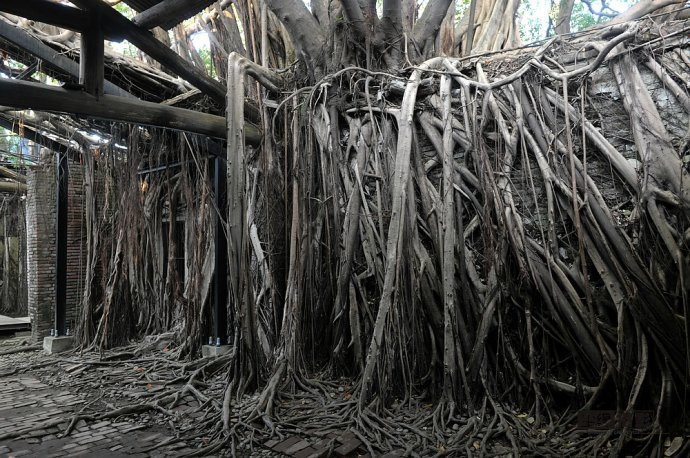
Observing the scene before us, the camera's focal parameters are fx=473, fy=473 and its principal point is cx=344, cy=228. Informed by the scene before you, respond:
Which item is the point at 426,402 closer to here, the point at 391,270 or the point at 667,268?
the point at 391,270

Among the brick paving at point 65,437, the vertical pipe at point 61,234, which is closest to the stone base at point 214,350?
the brick paving at point 65,437

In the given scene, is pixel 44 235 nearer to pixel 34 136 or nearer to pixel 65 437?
pixel 34 136

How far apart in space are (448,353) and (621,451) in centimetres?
114

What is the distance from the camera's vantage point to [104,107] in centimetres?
370

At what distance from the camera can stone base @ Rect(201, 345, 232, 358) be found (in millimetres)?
5270

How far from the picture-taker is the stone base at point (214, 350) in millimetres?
5270

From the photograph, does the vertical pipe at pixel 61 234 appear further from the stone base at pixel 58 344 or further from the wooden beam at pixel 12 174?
the wooden beam at pixel 12 174

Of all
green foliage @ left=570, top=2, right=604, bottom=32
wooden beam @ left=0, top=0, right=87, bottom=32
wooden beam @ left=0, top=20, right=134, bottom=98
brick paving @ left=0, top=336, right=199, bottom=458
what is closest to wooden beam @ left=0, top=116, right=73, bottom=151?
wooden beam @ left=0, top=20, right=134, bottom=98

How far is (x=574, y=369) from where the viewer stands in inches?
131

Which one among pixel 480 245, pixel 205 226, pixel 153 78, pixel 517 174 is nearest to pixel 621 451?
pixel 480 245

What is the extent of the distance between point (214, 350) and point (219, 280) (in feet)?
2.57

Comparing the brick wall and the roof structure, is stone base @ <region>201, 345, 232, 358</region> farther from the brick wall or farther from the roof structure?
the brick wall

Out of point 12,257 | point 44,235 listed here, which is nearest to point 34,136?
point 44,235

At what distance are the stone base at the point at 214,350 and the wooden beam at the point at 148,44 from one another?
8.98 ft
